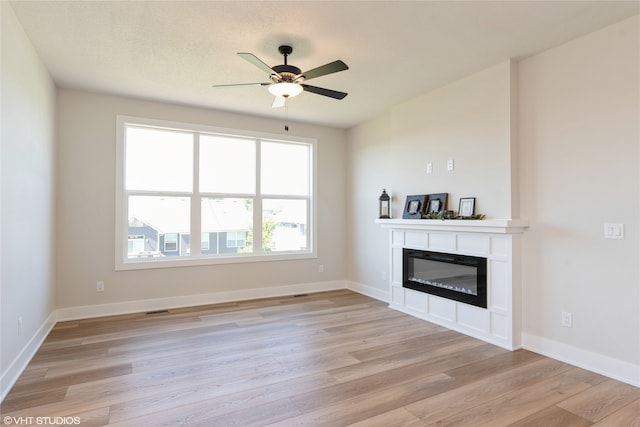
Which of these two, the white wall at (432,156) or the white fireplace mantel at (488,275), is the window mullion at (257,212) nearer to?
the white wall at (432,156)

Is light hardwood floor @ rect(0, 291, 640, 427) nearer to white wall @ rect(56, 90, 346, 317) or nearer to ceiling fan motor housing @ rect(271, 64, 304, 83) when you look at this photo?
white wall @ rect(56, 90, 346, 317)

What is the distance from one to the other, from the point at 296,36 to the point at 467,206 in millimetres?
2391

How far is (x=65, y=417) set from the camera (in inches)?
83.8

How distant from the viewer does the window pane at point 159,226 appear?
4566 millimetres

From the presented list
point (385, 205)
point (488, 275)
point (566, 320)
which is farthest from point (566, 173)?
point (385, 205)

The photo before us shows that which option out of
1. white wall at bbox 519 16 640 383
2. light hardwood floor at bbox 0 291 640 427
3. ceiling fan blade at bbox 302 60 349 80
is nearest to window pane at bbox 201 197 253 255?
light hardwood floor at bbox 0 291 640 427

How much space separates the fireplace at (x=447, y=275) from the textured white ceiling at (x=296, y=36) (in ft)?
6.45

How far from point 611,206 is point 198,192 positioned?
4519mm

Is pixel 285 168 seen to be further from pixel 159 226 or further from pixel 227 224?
pixel 159 226

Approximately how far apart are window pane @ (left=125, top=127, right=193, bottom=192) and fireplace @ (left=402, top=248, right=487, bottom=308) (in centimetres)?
318

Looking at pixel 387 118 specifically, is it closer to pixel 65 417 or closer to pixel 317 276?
pixel 317 276

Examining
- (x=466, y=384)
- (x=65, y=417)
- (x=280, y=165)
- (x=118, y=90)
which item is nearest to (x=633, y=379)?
(x=466, y=384)

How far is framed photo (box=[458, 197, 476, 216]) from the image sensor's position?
145 inches

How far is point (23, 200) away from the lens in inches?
112
